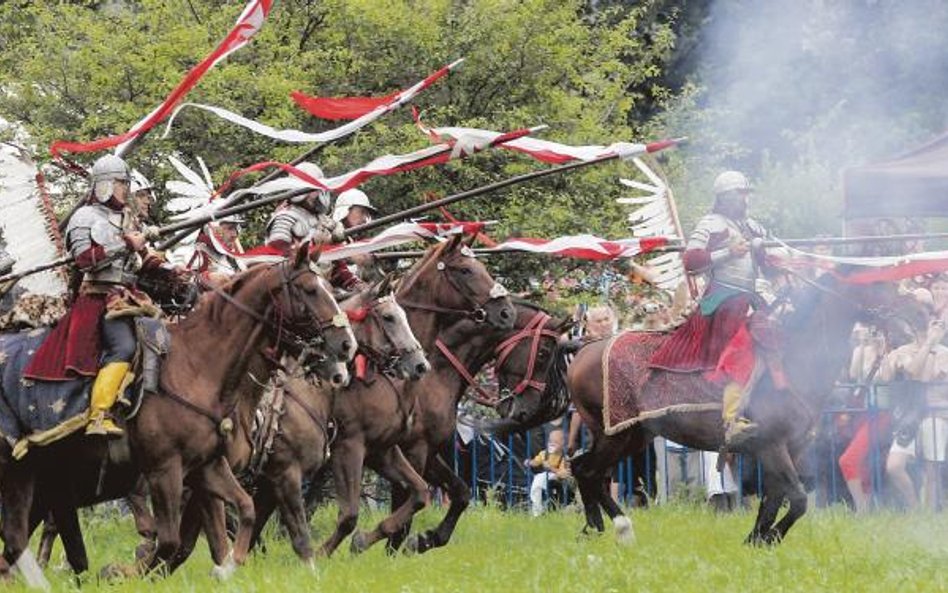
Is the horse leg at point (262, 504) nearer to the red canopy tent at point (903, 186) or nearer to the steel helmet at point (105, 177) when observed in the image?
the steel helmet at point (105, 177)

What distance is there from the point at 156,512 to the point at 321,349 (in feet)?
4.46

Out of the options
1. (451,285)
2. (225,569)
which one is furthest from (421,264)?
(225,569)

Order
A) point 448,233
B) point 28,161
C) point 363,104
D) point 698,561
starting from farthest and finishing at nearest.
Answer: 1. point 28,161
2. point 448,233
3. point 363,104
4. point 698,561

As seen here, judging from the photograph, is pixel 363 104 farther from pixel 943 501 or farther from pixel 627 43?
pixel 627 43

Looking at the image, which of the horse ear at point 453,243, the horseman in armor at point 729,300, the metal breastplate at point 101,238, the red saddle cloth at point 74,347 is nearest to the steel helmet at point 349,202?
Result: the horse ear at point 453,243

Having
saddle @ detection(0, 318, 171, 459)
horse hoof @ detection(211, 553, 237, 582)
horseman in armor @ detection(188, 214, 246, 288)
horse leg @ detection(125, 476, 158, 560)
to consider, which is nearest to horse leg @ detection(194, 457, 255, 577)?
horse hoof @ detection(211, 553, 237, 582)

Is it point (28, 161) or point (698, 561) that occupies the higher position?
point (28, 161)

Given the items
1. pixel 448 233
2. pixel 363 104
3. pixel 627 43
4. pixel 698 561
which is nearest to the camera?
pixel 698 561

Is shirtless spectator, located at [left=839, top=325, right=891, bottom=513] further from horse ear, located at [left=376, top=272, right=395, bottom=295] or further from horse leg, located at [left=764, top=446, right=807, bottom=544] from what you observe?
horse ear, located at [left=376, top=272, right=395, bottom=295]

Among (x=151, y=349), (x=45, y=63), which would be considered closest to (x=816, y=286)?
(x=151, y=349)

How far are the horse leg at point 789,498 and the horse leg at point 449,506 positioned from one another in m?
2.29

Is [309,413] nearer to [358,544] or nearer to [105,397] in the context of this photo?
[358,544]

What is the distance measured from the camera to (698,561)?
1134cm

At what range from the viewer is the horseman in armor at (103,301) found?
451 inches
